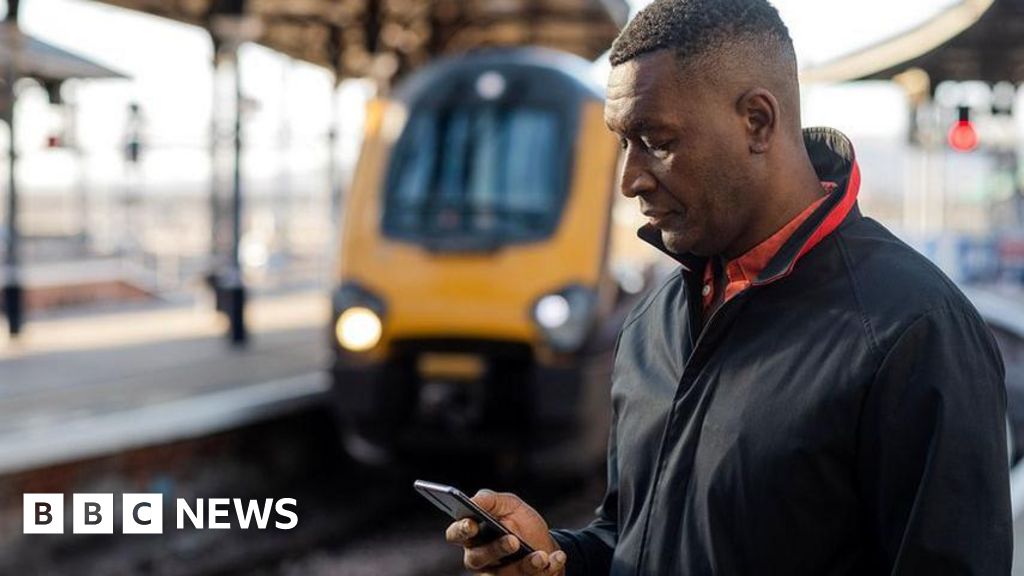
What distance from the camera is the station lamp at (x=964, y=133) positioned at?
14.8m

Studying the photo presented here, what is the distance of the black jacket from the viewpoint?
4.90ft

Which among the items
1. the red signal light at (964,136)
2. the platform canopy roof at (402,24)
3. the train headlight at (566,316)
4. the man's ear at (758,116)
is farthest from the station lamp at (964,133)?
the man's ear at (758,116)

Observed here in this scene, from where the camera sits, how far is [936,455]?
1.48 metres

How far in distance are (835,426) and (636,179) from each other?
41 centimetres

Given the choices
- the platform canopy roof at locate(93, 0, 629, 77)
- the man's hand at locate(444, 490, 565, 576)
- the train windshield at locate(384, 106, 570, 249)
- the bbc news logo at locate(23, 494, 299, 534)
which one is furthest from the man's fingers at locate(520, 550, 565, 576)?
the platform canopy roof at locate(93, 0, 629, 77)

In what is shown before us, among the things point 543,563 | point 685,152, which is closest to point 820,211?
point 685,152

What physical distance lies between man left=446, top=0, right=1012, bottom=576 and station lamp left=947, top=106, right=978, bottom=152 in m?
13.8

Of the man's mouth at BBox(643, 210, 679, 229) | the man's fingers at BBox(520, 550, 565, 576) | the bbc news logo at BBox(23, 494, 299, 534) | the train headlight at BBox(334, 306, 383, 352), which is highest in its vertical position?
the man's mouth at BBox(643, 210, 679, 229)

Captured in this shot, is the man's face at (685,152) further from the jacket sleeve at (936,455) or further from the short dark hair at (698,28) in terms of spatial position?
the jacket sleeve at (936,455)

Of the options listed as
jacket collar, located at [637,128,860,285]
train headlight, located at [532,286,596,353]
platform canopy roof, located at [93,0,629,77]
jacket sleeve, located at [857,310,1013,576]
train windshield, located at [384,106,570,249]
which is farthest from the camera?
platform canopy roof, located at [93,0,629,77]

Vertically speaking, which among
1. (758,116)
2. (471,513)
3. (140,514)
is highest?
(758,116)

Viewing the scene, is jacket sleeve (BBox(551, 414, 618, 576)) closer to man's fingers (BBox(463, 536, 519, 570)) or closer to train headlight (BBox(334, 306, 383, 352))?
man's fingers (BBox(463, 536, 519, 570))

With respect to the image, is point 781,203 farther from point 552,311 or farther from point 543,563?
point 552,311

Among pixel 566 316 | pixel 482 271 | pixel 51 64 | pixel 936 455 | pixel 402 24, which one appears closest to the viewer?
pixel 936 455
